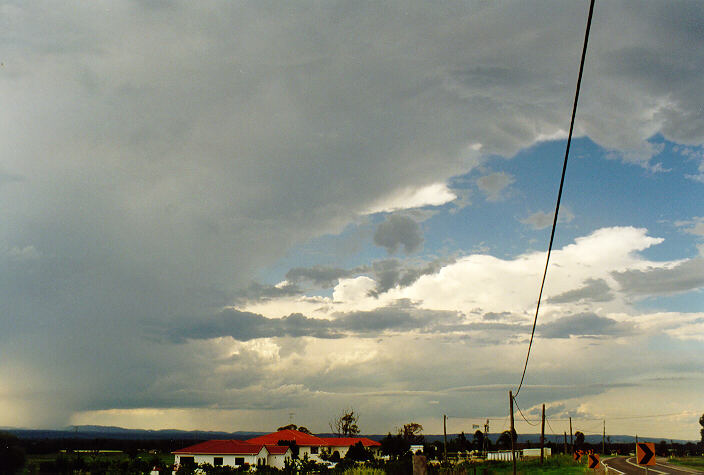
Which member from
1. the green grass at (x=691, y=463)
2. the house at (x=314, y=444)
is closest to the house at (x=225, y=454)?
the house at (x=314, y=444)

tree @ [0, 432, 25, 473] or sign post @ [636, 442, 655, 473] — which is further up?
tree @ [0, 432, 25, 473]

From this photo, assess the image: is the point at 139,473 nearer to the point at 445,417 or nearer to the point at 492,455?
the point at 445,417

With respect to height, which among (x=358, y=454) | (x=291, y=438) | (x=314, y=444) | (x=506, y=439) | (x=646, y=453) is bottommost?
(x=506, y=439)

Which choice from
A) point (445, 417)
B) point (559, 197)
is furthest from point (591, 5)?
point (445, 417)

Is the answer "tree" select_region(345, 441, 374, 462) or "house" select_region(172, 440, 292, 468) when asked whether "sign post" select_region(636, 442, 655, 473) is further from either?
"house" select_region(172, 440, 292, 468)

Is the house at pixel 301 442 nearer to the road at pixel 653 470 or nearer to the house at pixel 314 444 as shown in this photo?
the house at pixel 314 444

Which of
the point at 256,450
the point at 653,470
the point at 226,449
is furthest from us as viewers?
the point at 256,450

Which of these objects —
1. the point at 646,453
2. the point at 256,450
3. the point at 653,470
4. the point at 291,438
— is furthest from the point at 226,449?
the point at 646,453

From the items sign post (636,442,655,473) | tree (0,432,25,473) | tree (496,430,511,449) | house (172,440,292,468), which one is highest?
tree (0,432,25,473)

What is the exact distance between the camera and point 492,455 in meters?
101

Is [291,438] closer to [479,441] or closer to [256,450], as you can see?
[256,450]

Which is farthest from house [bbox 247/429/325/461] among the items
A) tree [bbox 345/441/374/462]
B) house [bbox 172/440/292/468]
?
tree [bbox 345/441/374/462]

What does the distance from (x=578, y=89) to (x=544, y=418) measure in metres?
71.9

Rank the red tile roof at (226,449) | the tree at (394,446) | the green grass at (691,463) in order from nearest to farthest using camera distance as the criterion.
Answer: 1. the green grass at (691,463)
2. the red tile roof at (226,449)
3. the tree at (394,446)
